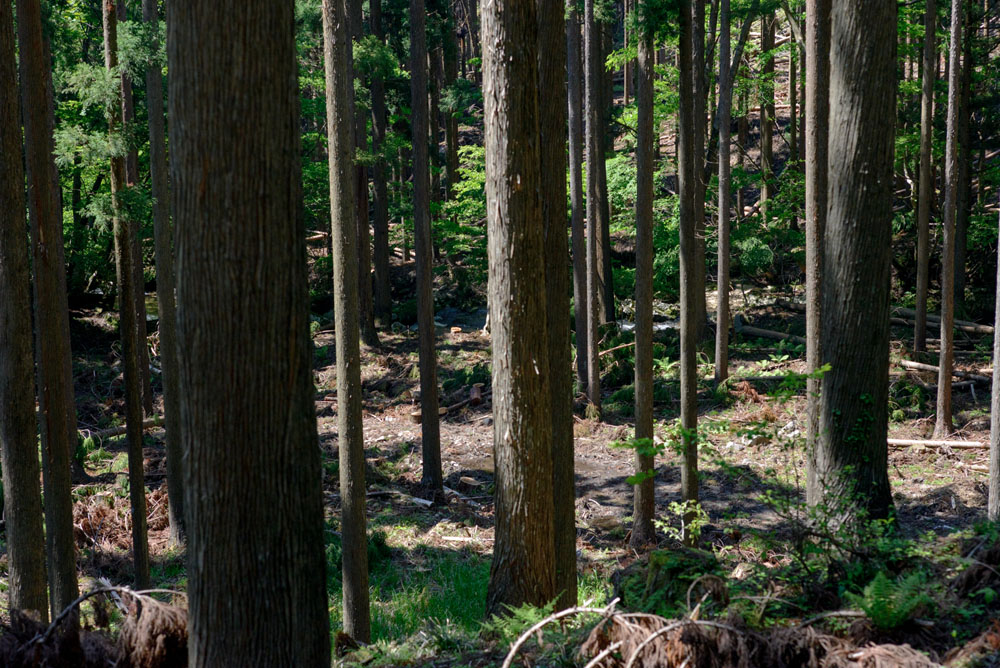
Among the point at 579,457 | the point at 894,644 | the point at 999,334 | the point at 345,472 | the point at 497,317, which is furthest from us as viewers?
the point at 579,457

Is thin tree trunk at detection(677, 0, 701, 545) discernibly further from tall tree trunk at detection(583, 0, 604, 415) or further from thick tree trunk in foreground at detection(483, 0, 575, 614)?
tall tree trunk at detection(583, 0, 604, 415)

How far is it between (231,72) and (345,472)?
7290 millimetres

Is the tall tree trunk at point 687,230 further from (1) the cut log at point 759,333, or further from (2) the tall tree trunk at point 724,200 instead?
(1) the cut log at point 759,333

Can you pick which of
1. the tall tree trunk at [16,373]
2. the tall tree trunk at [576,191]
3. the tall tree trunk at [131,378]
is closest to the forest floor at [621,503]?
the tall tree trunk at [131,378]

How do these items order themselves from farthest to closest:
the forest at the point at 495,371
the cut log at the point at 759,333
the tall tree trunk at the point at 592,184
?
the cut log at the point at 759,333, the tall tree trunk at the point at 592,184, the forest at the point at 495,371

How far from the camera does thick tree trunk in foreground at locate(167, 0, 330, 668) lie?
12.4ft

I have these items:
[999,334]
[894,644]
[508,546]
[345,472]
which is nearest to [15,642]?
[508,546]

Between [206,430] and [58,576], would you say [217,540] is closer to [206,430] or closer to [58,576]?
[206,430]

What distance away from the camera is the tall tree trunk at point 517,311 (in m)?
6.09

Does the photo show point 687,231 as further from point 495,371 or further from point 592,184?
→ point 592,184

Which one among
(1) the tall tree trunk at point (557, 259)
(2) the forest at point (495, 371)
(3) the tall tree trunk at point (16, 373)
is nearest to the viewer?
(2) the forest at point (495, 371)

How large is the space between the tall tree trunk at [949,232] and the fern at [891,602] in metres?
11.6

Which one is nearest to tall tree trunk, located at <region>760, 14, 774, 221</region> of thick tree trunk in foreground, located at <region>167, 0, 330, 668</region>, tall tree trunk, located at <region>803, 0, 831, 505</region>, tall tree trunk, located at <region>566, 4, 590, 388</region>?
tall tree trunk, located at <region>566, 4, 590, 388</region>

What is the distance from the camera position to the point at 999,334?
952 cm
